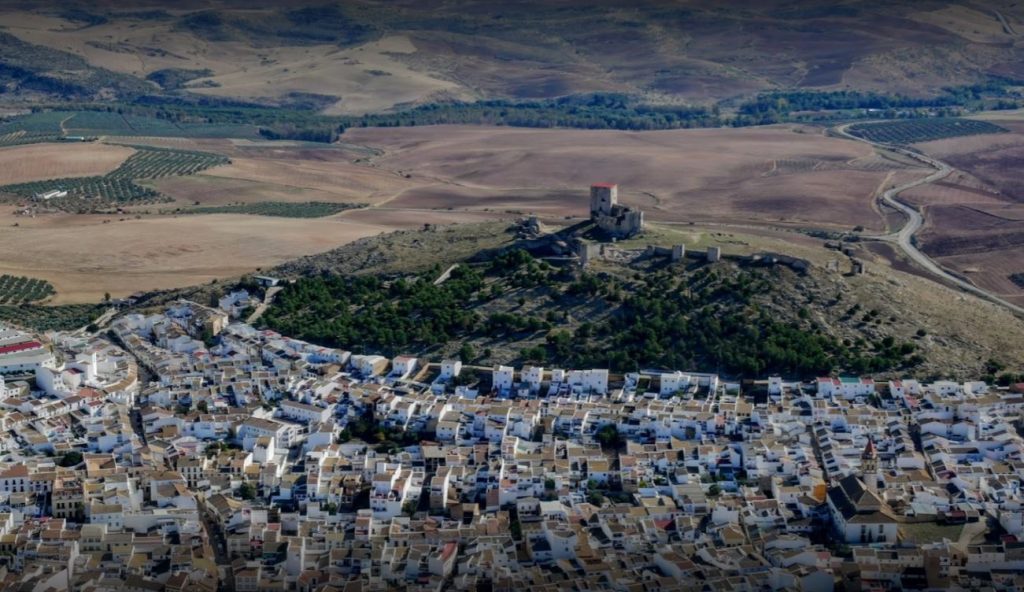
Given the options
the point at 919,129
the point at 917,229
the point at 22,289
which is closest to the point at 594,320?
the point at 22,289

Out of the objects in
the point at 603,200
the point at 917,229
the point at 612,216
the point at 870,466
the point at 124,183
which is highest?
the point at 603,200

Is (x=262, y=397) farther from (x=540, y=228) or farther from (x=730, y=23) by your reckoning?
(x=730, y=23)

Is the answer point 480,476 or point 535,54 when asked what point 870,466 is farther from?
point 535,54

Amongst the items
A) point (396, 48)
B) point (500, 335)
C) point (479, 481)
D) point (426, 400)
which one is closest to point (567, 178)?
point (500, 335)

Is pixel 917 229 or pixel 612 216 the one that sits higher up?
pixel 612 216

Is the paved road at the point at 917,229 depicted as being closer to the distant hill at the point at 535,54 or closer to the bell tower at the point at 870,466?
the bell tower at the point at 870,466

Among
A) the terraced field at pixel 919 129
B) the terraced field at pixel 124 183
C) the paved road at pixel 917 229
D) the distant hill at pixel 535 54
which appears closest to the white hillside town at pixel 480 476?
the paved road at pixel 917 229
